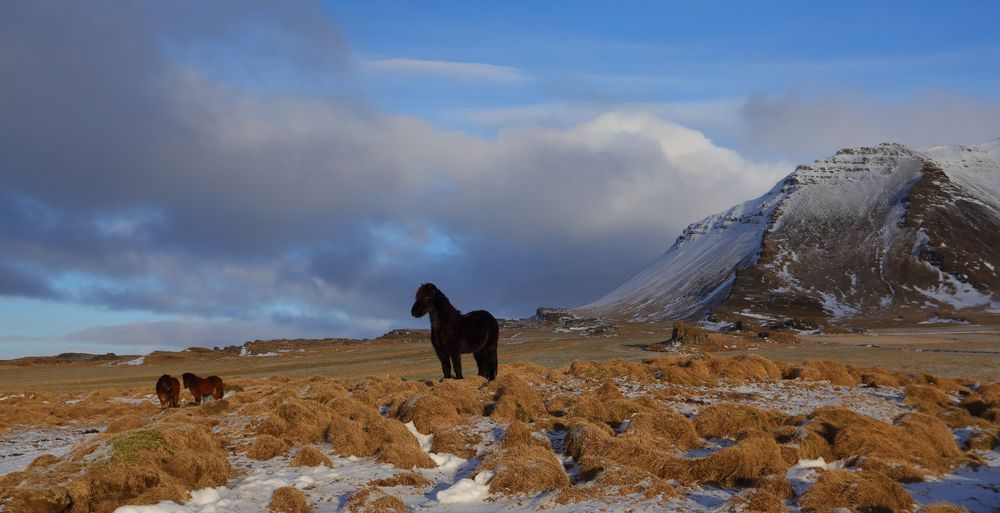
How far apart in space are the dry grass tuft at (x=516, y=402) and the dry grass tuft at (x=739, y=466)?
4.71m

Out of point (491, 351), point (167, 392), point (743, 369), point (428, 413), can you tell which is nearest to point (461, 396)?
point (428, 413)

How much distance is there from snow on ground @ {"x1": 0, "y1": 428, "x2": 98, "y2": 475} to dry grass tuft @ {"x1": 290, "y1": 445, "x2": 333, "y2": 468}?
15.0 ft

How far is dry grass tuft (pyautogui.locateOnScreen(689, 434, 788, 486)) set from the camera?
32.8ft

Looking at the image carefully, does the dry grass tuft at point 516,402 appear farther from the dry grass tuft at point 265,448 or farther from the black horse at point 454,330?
the dry grass tuft at point 265,448

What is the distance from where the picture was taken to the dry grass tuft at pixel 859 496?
Answer: 8.74 m

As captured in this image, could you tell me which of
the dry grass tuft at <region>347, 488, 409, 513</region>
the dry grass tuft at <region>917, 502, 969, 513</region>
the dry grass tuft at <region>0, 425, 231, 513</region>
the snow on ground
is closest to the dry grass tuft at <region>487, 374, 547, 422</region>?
the dry grass tuft at <region>347, 488, 409, 513</region>

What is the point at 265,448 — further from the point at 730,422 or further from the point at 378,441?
the point at 730,422

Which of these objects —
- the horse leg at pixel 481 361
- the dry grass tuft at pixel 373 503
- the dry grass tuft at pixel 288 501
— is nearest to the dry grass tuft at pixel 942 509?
the dry grass tuft at pixel 373 503

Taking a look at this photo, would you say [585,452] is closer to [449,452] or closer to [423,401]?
[449,452]

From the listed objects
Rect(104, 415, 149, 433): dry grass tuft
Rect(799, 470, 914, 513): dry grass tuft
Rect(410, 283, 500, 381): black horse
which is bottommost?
Rect(799, 470, 914, 513): dry grass tuft

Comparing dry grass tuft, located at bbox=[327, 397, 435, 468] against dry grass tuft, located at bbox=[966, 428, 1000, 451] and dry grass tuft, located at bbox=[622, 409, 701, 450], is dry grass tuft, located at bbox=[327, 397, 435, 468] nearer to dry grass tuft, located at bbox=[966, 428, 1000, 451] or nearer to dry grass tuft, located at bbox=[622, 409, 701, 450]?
dry grass tuft, located at bbox=[622, 409, 701, 450]

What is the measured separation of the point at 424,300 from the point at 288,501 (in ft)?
32.8

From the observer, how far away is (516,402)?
14922mm

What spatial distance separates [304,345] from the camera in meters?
105
